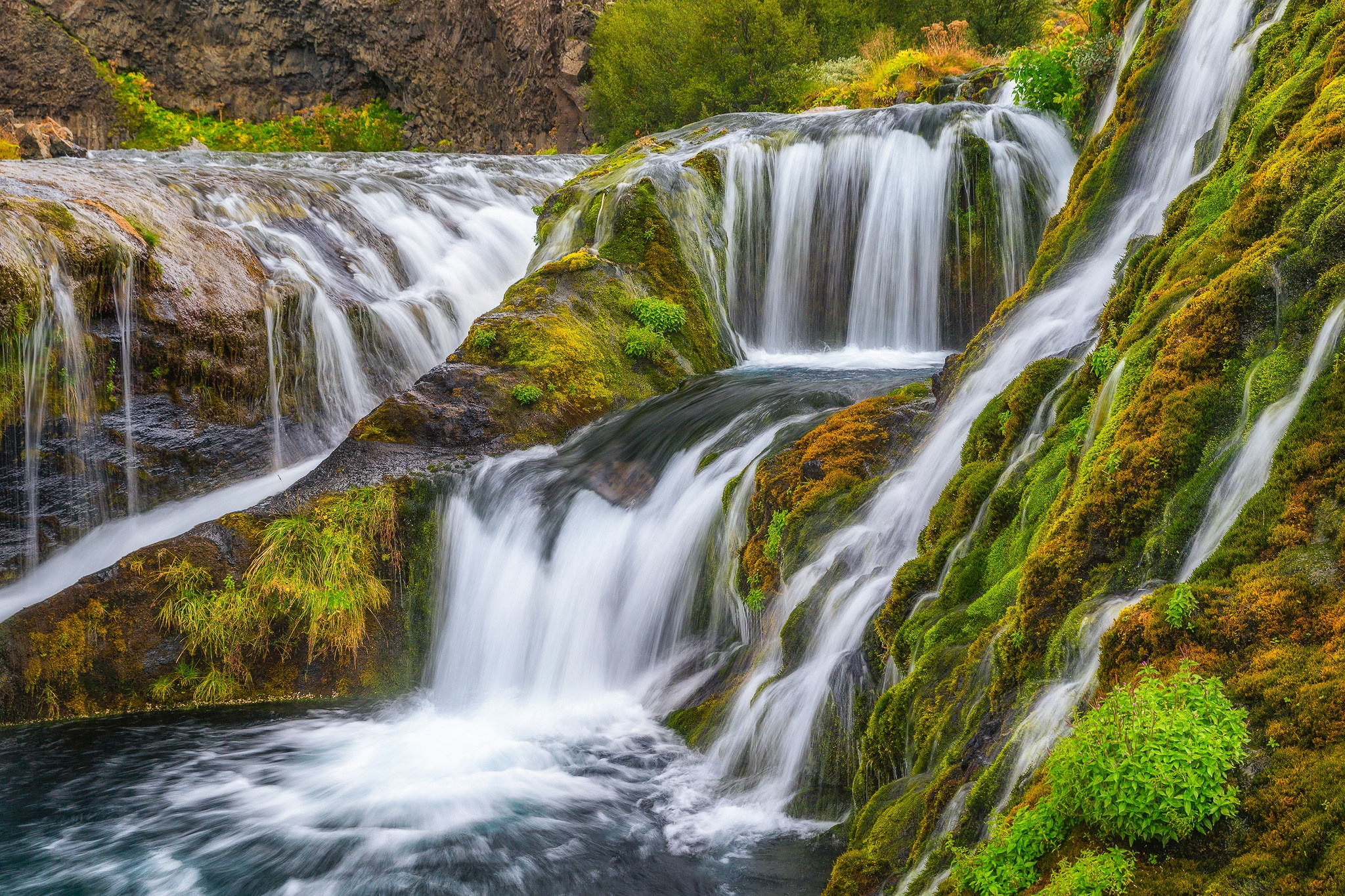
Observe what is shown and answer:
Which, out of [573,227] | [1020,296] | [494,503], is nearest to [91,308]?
[494,503]

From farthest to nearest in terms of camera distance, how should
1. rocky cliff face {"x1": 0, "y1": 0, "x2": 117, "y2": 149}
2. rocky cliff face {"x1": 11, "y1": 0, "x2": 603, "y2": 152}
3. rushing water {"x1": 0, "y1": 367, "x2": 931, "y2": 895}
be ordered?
rocky cliff face {"x1": 11, "y1": 0, "x2": 603, "y2": 152}
rocky cliff face {"x1": 0, "y1": 0, "x2": 117, "y2": 149}
rushing water {"x1": 0, "y1": 367, "x2": 931, "y2": 895}

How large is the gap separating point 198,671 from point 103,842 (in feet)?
6.86

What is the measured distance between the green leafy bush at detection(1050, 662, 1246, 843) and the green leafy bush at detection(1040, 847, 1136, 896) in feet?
0.22

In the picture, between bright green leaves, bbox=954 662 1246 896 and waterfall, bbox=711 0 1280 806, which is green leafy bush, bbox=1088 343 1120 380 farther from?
bright green leaves, bbox=954 662 1246 896

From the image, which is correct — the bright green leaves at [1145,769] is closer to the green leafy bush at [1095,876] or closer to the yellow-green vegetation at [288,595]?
the green leafy bush at [1095,876]

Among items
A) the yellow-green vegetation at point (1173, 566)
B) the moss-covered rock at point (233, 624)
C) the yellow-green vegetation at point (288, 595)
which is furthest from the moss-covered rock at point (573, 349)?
the yellow-green vegetation at point (1173, 566)

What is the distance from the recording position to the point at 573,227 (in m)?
11.6

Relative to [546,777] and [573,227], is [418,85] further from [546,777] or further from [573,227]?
[546,777]

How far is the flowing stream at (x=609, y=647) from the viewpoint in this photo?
4.91m

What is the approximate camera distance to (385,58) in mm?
32094

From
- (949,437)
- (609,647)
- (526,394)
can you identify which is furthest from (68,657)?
(949,437)

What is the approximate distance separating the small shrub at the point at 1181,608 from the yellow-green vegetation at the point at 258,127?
102ft

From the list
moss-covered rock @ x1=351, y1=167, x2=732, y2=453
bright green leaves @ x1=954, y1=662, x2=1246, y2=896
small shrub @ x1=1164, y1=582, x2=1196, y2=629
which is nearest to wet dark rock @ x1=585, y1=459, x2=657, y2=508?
moss-covered rock @ x1=351, y1=167, x2=732, y2=453

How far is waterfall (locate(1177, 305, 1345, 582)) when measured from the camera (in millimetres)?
2889
